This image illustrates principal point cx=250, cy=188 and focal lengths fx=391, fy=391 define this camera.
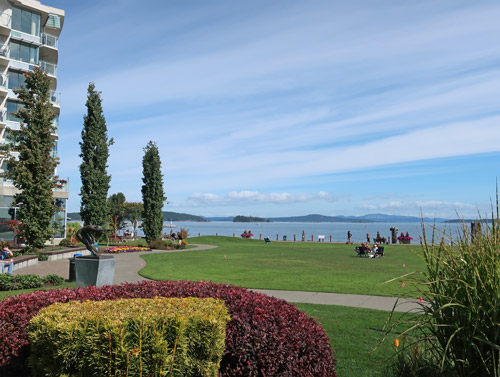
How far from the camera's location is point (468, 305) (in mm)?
4199

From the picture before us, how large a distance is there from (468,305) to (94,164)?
36193mm

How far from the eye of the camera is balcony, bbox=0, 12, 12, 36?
39.1 m

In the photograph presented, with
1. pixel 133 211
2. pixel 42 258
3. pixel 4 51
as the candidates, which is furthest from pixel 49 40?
pixel 133 211

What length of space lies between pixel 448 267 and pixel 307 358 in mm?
2195

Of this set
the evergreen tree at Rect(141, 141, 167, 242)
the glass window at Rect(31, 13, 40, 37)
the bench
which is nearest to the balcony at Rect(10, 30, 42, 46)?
the glass window at Rect(31, 13, 40, 37)

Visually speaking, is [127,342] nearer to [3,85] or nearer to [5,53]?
[3,85]

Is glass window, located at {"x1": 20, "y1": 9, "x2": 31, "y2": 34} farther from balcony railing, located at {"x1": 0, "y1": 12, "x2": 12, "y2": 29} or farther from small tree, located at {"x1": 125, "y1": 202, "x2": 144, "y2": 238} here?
small tree, located at {"x1": 125, "y1": 202, "x2": 144, "y2": 238}

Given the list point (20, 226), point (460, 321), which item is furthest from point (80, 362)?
point (20, 226)

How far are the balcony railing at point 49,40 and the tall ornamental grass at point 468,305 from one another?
50672mm

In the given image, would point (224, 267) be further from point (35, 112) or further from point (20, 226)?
point (35, 112)

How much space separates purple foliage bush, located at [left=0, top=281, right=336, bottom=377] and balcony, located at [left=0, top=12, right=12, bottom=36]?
42.6m

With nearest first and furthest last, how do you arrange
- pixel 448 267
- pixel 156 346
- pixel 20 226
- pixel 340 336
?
pixel 156 346
pixel 448 267
pixel 340 336
pixel 20 226

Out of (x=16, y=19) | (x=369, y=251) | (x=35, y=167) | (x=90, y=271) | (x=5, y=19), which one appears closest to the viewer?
(x=90, y=271)

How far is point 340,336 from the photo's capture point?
8.18 m
